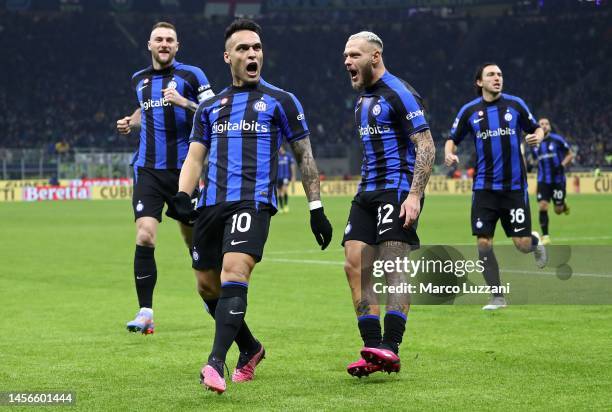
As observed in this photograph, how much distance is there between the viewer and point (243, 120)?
21.1ft

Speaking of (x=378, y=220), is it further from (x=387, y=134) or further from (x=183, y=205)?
(x=183, y=205)

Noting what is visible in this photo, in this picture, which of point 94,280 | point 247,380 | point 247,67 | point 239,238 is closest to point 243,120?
point 247,67

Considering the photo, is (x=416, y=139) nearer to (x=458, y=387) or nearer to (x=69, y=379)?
(x=458, y=387)

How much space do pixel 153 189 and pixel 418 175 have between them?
131 inches

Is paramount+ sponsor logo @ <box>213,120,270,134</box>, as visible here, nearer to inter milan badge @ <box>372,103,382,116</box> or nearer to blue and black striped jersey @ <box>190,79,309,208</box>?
blue and black striped jersey @ <box>190,79,309,208</box>

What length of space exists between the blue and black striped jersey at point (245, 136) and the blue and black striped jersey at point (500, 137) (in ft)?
14.4

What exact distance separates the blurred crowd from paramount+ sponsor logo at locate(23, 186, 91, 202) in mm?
7807

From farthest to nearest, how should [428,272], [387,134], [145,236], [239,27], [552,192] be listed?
[552,192] → [145,236] → [428,272] → [387,134] → [239,27]

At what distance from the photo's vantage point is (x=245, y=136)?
644 cm

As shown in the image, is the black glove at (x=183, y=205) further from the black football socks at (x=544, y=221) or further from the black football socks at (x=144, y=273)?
the black football socks at (x=544, y=221)

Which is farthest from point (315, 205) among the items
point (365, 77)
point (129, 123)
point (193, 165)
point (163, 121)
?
point (129, 123)

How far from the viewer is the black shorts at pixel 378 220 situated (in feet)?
22.2

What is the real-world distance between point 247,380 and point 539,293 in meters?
5.37

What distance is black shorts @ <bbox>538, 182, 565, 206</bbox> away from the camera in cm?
2008
